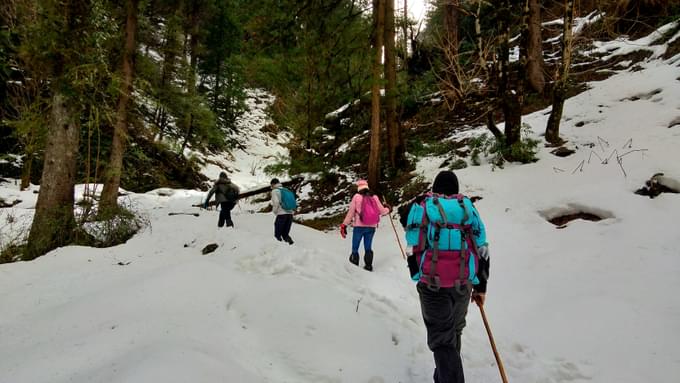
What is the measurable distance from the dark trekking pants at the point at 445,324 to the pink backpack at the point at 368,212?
11.4 ft

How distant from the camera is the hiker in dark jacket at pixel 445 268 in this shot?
117 inches

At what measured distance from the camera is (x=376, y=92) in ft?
36.3

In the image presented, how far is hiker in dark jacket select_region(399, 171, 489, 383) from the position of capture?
2.98 metres

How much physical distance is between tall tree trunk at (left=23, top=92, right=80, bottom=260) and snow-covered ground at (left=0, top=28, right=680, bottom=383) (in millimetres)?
1238

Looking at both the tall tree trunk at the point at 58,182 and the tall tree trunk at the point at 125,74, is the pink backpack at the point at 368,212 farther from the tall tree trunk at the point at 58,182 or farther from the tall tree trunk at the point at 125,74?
the tall tree trunk at the point at 125,74

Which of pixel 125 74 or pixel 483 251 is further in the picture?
pixel 125 74

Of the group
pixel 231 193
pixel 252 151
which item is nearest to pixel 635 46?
pixel 231 193

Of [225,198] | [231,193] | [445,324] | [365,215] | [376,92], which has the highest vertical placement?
[376,92]

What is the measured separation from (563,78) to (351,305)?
8869 millimetres

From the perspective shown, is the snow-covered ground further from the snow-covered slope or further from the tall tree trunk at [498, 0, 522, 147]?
the snow-covered slope

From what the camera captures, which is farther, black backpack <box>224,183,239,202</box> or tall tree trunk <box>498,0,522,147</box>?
black backpack <box>224,183,239,202</box>

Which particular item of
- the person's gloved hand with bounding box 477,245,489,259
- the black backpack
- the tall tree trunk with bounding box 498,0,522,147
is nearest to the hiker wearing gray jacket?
the black backpack

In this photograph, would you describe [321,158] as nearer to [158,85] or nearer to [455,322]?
[158,85]

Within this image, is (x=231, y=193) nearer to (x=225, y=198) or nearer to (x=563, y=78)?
(x=225, y=198)
